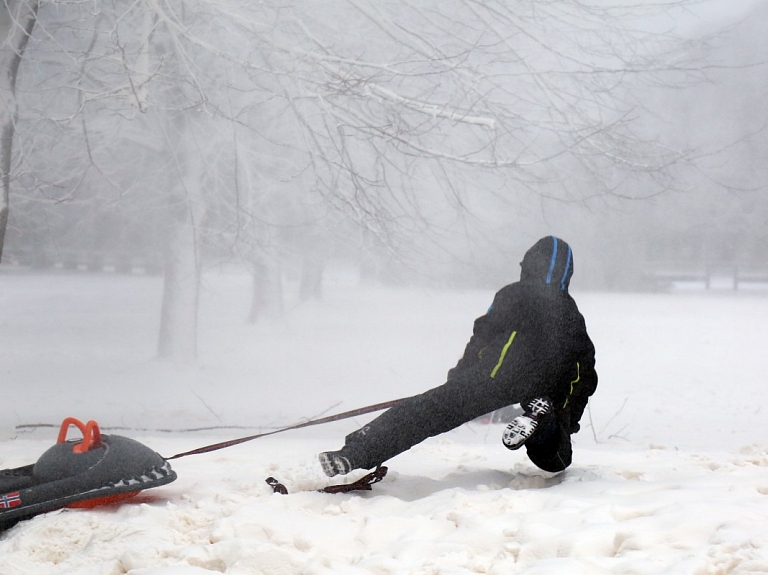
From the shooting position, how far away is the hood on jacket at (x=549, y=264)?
2232 millimetres

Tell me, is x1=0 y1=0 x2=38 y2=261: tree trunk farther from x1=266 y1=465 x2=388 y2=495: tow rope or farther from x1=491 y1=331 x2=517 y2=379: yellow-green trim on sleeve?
x1=491 y1=331 x2=517 y2=379: yellow-green trim on sleeve

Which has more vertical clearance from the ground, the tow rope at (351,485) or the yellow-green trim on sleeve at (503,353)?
the yellow-green trim on sleeve at (503,353)

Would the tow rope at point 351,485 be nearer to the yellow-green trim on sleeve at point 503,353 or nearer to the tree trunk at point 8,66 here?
the yellow-green trim on sleeve at point 503,353

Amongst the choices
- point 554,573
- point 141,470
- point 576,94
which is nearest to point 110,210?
point 576,94

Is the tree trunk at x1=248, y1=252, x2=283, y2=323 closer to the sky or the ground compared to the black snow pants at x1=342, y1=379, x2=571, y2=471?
closer to the sky

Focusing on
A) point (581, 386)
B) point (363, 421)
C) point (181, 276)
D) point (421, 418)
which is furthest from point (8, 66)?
point (581, 386)

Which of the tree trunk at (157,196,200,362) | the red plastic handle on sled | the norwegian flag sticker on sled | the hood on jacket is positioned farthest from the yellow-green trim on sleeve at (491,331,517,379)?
the tree trunk at (157,196,200,362)

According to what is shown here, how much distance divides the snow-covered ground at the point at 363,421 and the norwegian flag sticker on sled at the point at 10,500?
0.25 ft

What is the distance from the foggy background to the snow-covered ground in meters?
0.29

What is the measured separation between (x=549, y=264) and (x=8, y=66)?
3.11 m

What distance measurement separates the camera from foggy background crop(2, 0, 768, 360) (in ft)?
14.2

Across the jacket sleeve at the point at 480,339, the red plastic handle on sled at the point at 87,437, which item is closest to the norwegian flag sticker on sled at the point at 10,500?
the red plastic handle on sled at the point at 87,437

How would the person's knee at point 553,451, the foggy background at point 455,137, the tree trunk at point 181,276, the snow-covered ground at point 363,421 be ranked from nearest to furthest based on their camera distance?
the snow-covered ground at point 363,421 → the person's knee at point 553,451 → the foggy background at point 455,137 → the tree trunk at point 181,276

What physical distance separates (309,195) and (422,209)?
0.92 m
